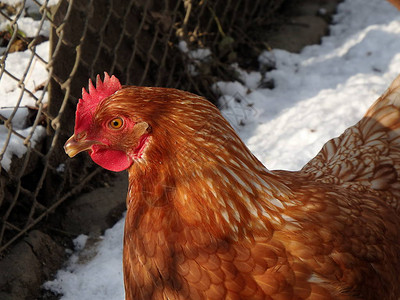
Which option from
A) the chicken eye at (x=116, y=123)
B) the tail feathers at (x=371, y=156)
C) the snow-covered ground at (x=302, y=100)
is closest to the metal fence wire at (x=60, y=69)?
the snow-covered ground at (x=302, y=100)

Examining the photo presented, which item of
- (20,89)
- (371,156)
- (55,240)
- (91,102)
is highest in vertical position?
(20,89)

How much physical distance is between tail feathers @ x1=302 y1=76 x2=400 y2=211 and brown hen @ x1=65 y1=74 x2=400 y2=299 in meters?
0.29

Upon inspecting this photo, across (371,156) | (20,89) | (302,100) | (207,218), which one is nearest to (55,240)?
(20,89)

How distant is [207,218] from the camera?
47.5 inches

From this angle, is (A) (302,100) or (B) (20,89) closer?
(B) (20,89)

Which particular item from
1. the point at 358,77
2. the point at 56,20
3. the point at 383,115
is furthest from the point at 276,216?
the point at 358,77

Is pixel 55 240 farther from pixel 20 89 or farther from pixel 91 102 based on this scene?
pixel 91 102

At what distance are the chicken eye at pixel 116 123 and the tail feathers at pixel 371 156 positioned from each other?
77 centimetres

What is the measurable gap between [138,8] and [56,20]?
69 cm

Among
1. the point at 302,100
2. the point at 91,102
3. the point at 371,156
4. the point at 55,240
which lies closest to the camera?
the point at 91,102

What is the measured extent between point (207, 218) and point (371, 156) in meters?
0.78

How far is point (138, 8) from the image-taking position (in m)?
2.81

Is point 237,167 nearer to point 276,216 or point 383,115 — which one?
point 276,216

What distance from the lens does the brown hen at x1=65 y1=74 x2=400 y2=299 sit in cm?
120
